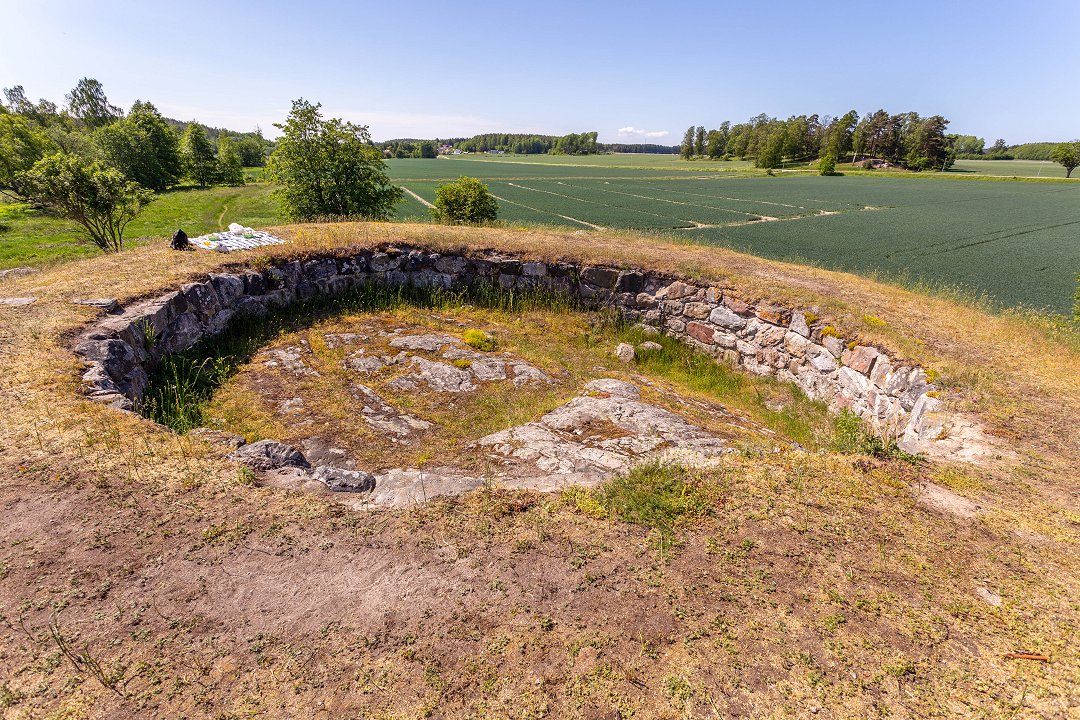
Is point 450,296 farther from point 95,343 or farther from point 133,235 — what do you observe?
point 133,235

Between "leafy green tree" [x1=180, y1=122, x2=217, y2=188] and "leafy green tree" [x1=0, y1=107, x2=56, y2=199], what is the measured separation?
12.5m

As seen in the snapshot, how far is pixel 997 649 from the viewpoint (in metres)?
3.29

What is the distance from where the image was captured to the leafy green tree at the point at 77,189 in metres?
14.7

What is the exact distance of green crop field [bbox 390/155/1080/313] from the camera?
66.9ft

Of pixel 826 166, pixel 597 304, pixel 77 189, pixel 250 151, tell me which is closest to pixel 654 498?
pixel 597 304

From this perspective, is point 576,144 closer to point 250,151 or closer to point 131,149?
point 250,151

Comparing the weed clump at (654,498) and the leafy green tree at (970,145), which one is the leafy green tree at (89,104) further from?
the leafy green tree at (970,145)

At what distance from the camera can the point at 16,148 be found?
3997 centimetres

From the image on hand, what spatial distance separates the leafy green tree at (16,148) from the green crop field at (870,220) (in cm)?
→ 3480

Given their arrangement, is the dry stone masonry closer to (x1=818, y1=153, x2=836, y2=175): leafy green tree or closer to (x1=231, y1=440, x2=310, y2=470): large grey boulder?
(x1=231, y1=440, x2=310, y2=470): large grey boulder

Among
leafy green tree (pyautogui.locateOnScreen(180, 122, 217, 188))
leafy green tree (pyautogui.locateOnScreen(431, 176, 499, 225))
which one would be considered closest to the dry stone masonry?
leafy green tree (pyautogui.locateOnScreen(431, 176, 499, 225))

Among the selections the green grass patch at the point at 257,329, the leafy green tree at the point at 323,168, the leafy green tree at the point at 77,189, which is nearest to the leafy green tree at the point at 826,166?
the leafy green tree at the point at 323,168

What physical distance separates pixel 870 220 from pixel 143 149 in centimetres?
7506

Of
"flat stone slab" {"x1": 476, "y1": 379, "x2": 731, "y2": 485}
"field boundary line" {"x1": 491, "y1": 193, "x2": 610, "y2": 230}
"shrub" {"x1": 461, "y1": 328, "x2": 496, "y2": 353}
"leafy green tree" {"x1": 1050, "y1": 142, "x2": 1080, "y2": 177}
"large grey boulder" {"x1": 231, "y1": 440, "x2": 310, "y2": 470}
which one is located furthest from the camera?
"leafy green tree" {"x1": 1050, "y1": 142, "x2": 1080, "y2": 177}
